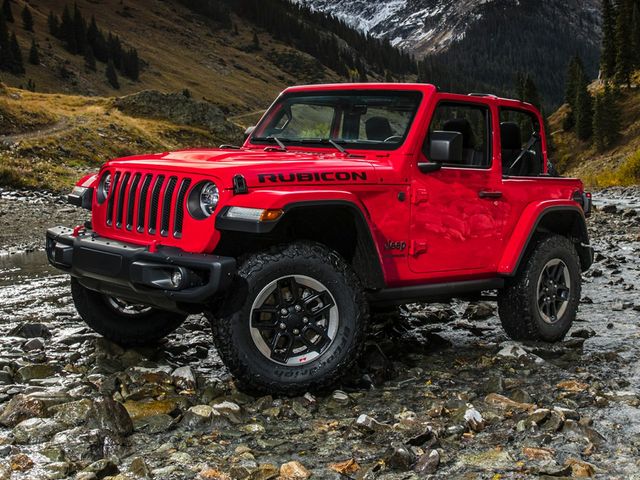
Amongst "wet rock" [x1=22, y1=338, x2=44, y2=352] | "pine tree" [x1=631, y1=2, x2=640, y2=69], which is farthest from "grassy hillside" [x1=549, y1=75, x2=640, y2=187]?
"wet rock" [x1=22, y1=338, x2=44, y2=352]

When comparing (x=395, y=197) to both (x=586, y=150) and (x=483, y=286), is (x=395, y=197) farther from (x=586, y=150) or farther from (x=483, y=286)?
(x=586, y=150)

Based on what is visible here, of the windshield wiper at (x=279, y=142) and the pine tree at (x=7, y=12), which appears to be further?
the pine tree at (x=7, y=12)

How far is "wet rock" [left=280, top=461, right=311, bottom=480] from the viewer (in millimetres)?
4219

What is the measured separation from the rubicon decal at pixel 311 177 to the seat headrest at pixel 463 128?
1.73 meters

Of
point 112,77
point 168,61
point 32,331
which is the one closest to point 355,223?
point 32,331

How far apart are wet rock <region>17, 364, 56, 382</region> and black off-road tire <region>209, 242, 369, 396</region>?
1.84m

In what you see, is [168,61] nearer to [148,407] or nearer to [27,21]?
[27,21]

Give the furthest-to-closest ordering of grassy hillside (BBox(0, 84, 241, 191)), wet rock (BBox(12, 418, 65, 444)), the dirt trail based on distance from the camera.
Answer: the dirt trail
grassy hillside (BBox(0, 84, 241, 191))
wet rock (BBox(12, 418, 65, 444))

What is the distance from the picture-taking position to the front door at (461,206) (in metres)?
6.38

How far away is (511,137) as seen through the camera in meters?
8.24

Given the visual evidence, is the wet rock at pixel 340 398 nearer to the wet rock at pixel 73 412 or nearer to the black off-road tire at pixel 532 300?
the wet rock at pixel 73 412

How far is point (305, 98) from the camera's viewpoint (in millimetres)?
7527

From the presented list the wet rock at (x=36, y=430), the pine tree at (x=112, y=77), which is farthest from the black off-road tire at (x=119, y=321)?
the pine tree at (x=112, y=77)

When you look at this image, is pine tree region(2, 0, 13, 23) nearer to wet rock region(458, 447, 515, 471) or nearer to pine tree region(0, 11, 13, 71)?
pine tree region(0, 11, 13, 71)
